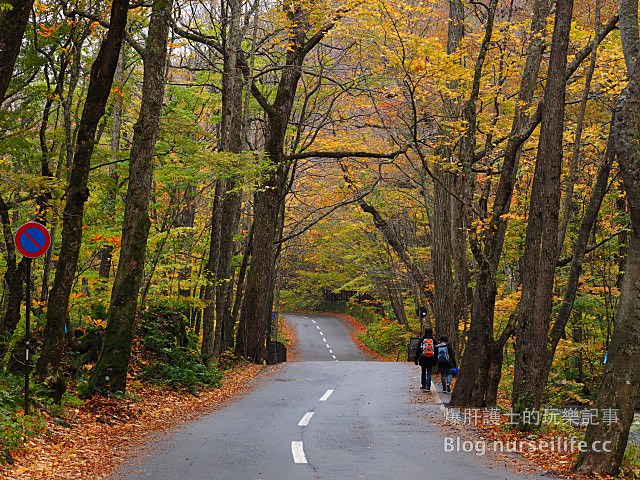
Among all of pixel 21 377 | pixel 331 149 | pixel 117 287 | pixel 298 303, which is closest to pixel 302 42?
pixel 331 149

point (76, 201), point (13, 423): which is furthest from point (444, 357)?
point (13, 423)

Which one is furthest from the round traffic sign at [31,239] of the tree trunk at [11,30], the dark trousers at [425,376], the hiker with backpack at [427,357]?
the dark trousers at [425,376]

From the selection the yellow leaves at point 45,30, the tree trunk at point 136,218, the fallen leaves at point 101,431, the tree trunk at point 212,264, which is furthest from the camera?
the tree trunk at point 212,264

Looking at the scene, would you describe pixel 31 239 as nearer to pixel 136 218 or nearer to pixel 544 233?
pixel 136 218

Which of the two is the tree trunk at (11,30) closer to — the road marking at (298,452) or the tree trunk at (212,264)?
the road marking at (298,452)

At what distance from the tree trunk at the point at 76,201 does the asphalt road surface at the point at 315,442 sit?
2.73 meters

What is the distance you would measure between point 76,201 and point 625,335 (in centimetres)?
915

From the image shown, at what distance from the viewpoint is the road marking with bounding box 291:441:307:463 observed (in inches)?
355

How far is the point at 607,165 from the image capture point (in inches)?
476

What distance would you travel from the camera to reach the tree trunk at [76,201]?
11.9 m

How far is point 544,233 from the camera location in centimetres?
1134

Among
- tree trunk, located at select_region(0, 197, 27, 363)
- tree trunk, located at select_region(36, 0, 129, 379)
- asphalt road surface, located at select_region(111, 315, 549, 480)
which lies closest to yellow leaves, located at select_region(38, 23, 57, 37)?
tree trunk, located at select_region(36, 0, 129, 379)

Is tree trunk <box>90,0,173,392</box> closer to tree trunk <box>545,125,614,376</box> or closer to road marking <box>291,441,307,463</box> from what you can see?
road marking <box>291,441,307,463</box>

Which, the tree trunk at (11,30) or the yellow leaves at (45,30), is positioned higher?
the yellow leaves at (45,30)
